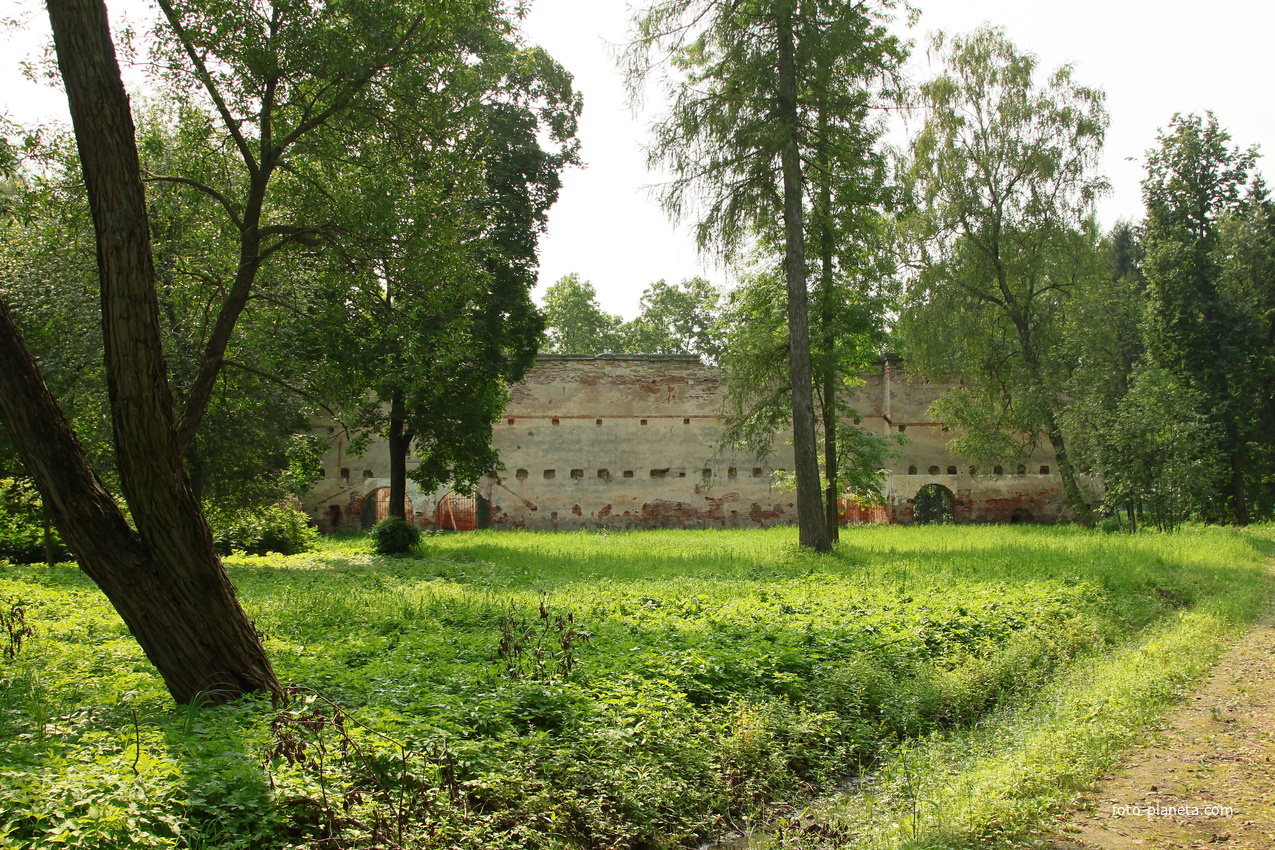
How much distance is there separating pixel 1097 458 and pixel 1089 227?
6548 mm

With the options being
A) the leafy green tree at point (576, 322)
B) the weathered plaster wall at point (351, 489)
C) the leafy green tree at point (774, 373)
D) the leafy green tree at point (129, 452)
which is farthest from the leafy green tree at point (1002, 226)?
the leafy green tree at point (576, 322)

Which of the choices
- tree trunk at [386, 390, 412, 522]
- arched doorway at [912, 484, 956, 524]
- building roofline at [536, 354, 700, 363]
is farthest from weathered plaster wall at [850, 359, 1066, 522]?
tree trunk at [386, 390, 412, 522]

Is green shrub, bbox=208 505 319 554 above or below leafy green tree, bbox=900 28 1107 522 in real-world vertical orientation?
below

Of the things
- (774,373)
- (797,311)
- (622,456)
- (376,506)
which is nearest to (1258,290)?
(774,373)

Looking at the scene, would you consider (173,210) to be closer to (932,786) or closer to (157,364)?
(157,364)

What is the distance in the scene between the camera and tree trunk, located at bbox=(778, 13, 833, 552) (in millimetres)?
15180

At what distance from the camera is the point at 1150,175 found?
23703 millimetres

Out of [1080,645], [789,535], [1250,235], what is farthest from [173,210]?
[1250,235]

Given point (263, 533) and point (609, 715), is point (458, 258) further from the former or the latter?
point (263, 533)

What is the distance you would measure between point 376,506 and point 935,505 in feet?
71.6

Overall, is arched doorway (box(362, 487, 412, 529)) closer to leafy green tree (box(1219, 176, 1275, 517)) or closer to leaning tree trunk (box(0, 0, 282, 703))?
leaning tree trunk (box(0, 0, 282, 703))

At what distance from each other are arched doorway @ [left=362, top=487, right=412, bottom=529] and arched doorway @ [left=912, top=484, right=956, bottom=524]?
17.1 metres

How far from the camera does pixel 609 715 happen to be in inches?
207

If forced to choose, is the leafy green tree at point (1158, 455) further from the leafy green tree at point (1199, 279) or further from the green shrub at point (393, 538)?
the green shrub at point (393, 538)
